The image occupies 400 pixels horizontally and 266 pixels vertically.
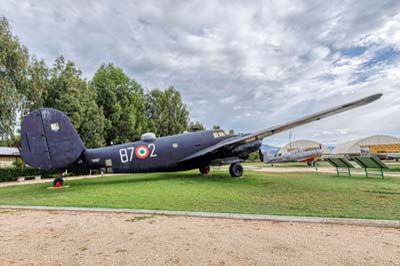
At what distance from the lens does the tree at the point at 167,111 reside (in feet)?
143

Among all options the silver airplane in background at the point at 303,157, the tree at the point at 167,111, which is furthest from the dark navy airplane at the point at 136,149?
the tree at the point at 167,111

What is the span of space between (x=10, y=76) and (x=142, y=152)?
50.0ft

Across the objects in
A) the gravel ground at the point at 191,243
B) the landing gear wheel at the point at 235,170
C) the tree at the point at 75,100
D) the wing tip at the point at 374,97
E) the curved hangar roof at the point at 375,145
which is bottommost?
the gravel ground at the point at 191,243

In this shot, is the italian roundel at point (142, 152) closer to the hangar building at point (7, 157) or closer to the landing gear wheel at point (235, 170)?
the landing gear wheel at point (235, 170)

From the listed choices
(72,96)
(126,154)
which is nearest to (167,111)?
(72,96)

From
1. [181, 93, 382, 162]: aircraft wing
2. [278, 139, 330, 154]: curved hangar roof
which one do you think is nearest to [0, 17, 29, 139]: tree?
[181, 93, 382, 162]: aircraft wing

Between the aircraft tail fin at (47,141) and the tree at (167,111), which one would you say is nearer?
the aircraft tail fin at (47,141)

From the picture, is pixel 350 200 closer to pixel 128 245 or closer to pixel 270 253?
pixel 270 253

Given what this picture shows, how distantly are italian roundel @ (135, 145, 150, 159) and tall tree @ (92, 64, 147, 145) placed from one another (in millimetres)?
18915

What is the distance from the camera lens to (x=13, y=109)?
60.7 feet

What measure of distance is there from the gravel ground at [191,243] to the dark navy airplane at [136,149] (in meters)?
6.16

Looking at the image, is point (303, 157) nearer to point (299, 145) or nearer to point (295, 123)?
point (295, 123)

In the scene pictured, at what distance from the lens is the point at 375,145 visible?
58188 millimetres

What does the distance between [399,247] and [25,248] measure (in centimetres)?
631
